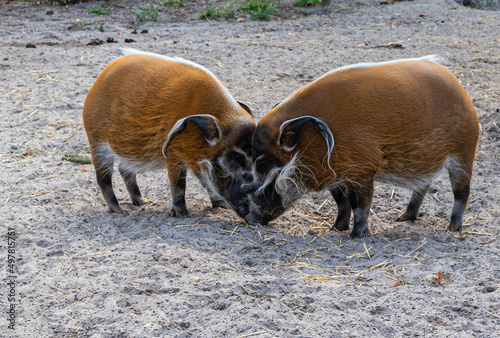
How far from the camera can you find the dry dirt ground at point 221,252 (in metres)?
2.96

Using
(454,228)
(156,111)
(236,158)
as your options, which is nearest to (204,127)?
(236,158)

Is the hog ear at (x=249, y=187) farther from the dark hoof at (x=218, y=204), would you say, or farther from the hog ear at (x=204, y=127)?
the dark hoof at (x=218, y=204)

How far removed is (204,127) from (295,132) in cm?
69

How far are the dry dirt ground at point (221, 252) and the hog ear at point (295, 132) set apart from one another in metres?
0.69

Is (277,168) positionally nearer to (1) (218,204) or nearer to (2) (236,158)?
(2) (236,158)

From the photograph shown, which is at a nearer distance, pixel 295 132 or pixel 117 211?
pixel 295 132

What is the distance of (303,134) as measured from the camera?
14.0 feet

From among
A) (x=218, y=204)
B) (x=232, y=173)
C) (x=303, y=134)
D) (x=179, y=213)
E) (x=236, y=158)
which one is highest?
(x=303, y=134)

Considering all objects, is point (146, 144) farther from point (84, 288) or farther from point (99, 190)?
point (84, 288)

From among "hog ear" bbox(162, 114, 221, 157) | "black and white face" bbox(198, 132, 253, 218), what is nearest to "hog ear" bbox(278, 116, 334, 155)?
"black and white face" bbox(198, 132, 253, 218)

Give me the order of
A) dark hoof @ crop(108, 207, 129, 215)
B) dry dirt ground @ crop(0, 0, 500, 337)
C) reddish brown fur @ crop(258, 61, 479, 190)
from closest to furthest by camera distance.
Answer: dry dirt ground @ crop(0, 0, 500, 337) → reddish brown fur @ crop(258, 61, 479, 190) → dark hoof @ crop(108, 207, 129, 215)

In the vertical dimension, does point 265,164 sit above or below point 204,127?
below

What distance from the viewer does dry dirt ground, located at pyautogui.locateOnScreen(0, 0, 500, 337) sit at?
2963mm

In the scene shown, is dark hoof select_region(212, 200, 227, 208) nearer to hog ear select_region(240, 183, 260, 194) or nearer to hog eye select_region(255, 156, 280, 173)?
hog ear select_region(240, 183, 260, 194)
